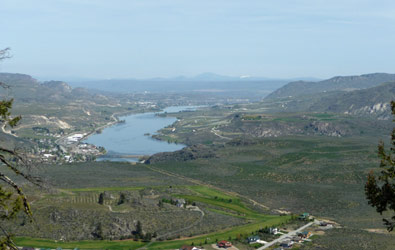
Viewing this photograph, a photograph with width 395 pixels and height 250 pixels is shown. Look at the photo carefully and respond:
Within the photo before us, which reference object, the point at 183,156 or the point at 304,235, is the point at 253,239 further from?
the point at 183,156

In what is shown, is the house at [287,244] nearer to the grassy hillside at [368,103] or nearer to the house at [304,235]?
the house at [304,235]

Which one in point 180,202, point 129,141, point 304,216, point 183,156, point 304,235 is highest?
point 304,235

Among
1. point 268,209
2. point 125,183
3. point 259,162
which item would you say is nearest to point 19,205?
point 268,209

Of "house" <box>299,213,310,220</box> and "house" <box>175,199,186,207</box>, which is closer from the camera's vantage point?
"house" <box>299,213,310,220</box>

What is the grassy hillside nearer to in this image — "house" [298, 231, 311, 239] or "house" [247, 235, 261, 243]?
"house" [298, 231, 311, 239]

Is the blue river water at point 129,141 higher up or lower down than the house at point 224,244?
lower down

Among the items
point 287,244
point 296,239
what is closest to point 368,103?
point 296,239

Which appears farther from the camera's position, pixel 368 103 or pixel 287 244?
pixel 368 103

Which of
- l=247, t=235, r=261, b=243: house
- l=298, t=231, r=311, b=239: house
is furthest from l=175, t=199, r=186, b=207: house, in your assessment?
l=298, t=231, r=311, b=239: house

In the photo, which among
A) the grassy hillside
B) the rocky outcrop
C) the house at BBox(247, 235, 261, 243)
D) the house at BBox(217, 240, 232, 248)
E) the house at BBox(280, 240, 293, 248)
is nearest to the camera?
the house at BBox(217, 240, 232, 248)

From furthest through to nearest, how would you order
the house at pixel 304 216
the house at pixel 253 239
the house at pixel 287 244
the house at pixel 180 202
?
the house at pixel 180 202 → the house at pixel 304 216 → the house at pixel 253 239 → the house at pixel 287 244

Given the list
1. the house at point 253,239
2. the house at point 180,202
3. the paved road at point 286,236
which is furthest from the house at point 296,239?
the house at point 180,202

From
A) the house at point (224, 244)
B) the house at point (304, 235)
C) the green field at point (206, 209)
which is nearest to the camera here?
the house at point (224, 244)
